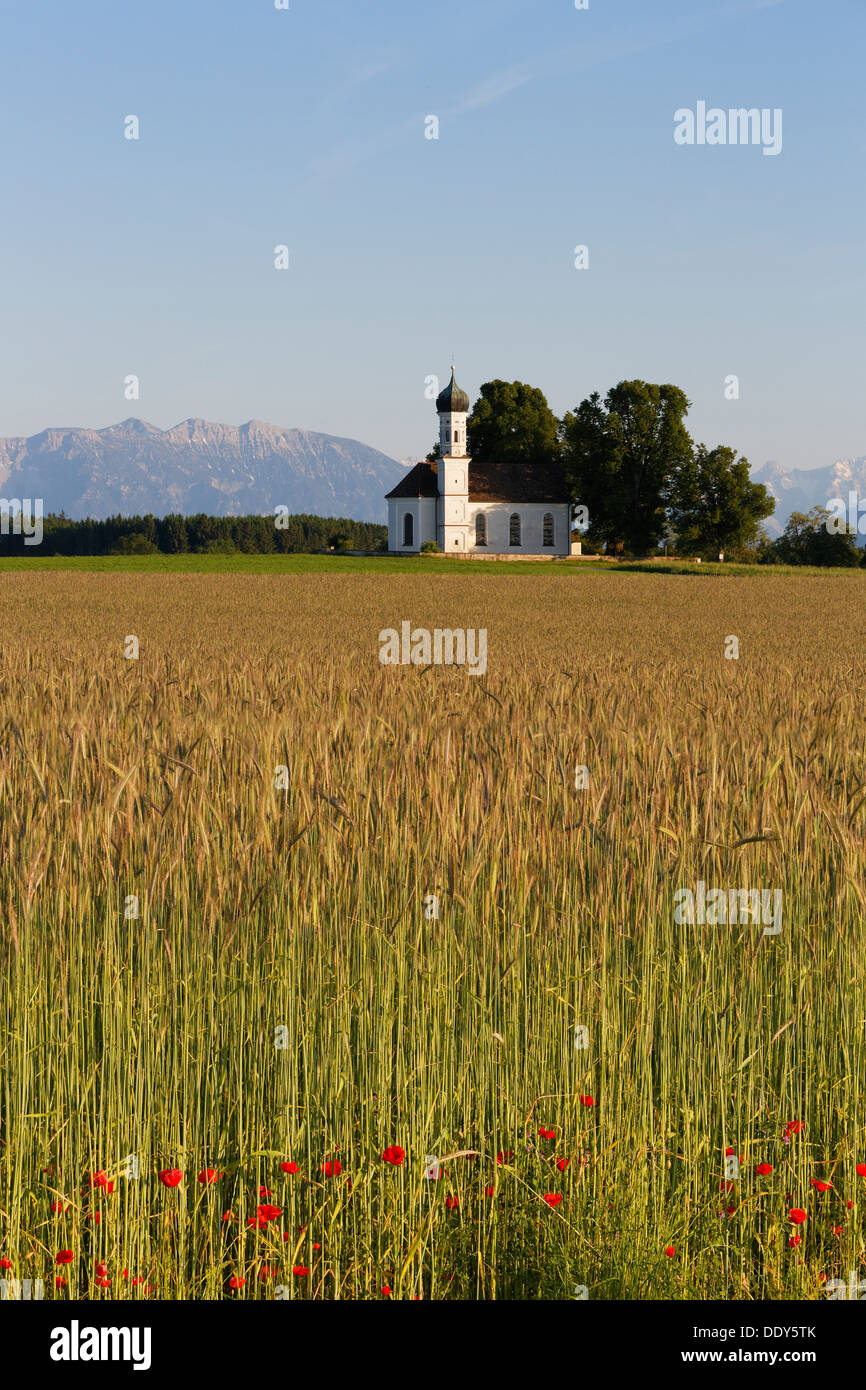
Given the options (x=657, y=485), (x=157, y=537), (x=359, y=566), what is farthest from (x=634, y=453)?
(x=157, y=537)

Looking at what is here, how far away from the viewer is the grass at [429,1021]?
2793 millimetres

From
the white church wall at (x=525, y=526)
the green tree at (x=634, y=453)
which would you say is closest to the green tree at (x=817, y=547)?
the green tree at (x=634, y=453)

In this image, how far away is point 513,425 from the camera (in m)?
103

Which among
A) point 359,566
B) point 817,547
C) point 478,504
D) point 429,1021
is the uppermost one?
point 478,504

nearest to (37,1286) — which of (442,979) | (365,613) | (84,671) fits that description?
(442,979)

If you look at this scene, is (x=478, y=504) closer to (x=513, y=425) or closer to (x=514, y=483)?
(x=514, y=483)

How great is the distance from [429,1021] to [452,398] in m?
97.2

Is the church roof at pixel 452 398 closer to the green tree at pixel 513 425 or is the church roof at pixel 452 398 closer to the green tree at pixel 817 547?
the green tree at pixel 513 425

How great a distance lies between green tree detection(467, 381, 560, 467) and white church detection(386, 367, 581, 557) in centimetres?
416

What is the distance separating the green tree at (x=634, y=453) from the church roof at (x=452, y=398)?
1215 centimetres

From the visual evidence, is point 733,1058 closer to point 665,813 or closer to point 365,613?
point 665,813

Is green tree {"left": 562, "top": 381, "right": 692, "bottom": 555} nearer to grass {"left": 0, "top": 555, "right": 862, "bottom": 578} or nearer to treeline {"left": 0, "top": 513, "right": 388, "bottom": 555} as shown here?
grass {"left": 0, "top": 555, "right": 862, "bottom": 578}

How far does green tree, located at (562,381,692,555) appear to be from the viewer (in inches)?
3440
